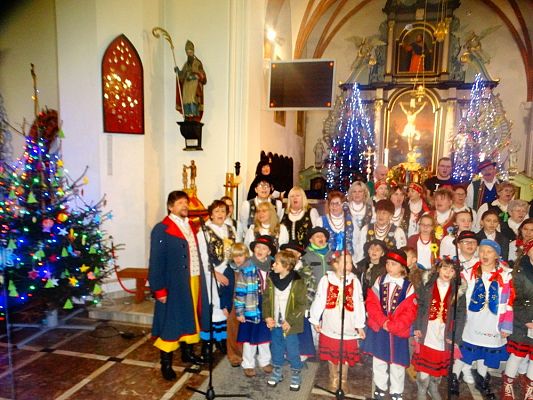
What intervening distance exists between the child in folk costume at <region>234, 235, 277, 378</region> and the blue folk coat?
546mm

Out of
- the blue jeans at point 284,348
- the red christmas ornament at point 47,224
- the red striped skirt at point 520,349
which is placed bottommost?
the blue jeans at point 284,348

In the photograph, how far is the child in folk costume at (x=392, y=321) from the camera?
3.33 meters

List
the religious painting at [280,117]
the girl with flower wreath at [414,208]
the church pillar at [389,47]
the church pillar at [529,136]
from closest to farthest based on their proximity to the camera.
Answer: the girl with flower wreath at [414,208] → the religious painting at [280,117] → the church pillar at [529,136] → the church pillar at [389,47]

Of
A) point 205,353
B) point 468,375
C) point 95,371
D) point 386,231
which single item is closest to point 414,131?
point 386,231

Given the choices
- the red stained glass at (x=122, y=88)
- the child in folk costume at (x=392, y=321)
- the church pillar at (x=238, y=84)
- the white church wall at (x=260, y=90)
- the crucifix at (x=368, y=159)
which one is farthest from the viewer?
the crucifix at (x=368, y=159)

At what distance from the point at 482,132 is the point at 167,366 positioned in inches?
560

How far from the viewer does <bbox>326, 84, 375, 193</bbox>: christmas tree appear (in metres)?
13.5

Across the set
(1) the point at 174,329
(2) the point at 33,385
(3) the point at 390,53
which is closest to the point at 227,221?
(1) the point at 174,329

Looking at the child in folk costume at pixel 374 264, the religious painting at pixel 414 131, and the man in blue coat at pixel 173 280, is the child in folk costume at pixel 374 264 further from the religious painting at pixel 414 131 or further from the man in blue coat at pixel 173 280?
the religious painting at pixel 414 131

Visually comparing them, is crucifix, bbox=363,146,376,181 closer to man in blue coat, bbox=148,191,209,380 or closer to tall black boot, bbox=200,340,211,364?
tall black boot, bbox=200,340,211,364

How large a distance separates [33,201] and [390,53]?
14.5 metres

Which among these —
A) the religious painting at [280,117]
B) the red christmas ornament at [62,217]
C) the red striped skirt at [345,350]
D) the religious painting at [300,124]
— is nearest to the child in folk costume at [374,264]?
the red striped skirt at [345,350]

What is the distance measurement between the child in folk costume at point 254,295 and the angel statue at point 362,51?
540 inches

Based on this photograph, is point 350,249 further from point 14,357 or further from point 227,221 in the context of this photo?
point 14,357
